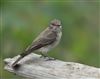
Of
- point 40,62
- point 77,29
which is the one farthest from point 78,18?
point 40,62

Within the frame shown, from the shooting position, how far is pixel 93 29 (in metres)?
8.15

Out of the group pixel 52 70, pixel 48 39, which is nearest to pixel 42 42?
pixel 48 39

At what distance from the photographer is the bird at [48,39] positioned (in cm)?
669

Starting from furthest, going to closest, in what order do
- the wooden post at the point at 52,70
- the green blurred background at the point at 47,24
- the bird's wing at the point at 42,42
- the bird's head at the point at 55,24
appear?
the green blurred background at the point at 47,24 → the bird's head at the point at 55,24 → the bird's wing at the point at 42,42 → the wooden post at the point at 52,70

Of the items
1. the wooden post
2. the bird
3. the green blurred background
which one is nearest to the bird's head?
the bird

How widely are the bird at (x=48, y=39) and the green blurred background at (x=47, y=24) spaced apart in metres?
0.28

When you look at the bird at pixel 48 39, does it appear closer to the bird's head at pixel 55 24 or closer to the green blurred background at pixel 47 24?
the bird's head at pixel 55 24

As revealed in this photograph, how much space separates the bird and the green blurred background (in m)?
0.28

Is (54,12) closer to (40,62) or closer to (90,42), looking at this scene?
(90,42)

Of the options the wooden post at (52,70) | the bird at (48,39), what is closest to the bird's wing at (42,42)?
the bird at (48,39)

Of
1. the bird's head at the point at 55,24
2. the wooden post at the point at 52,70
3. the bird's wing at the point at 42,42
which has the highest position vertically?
the bird's head at the point at 55,24

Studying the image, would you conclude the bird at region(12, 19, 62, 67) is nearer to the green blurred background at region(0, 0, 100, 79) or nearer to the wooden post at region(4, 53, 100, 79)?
the green blurred background at region(0, 0, 100, 79)

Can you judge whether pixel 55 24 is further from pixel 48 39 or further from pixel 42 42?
pixel 42 42

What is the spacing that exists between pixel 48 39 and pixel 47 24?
59 cm
